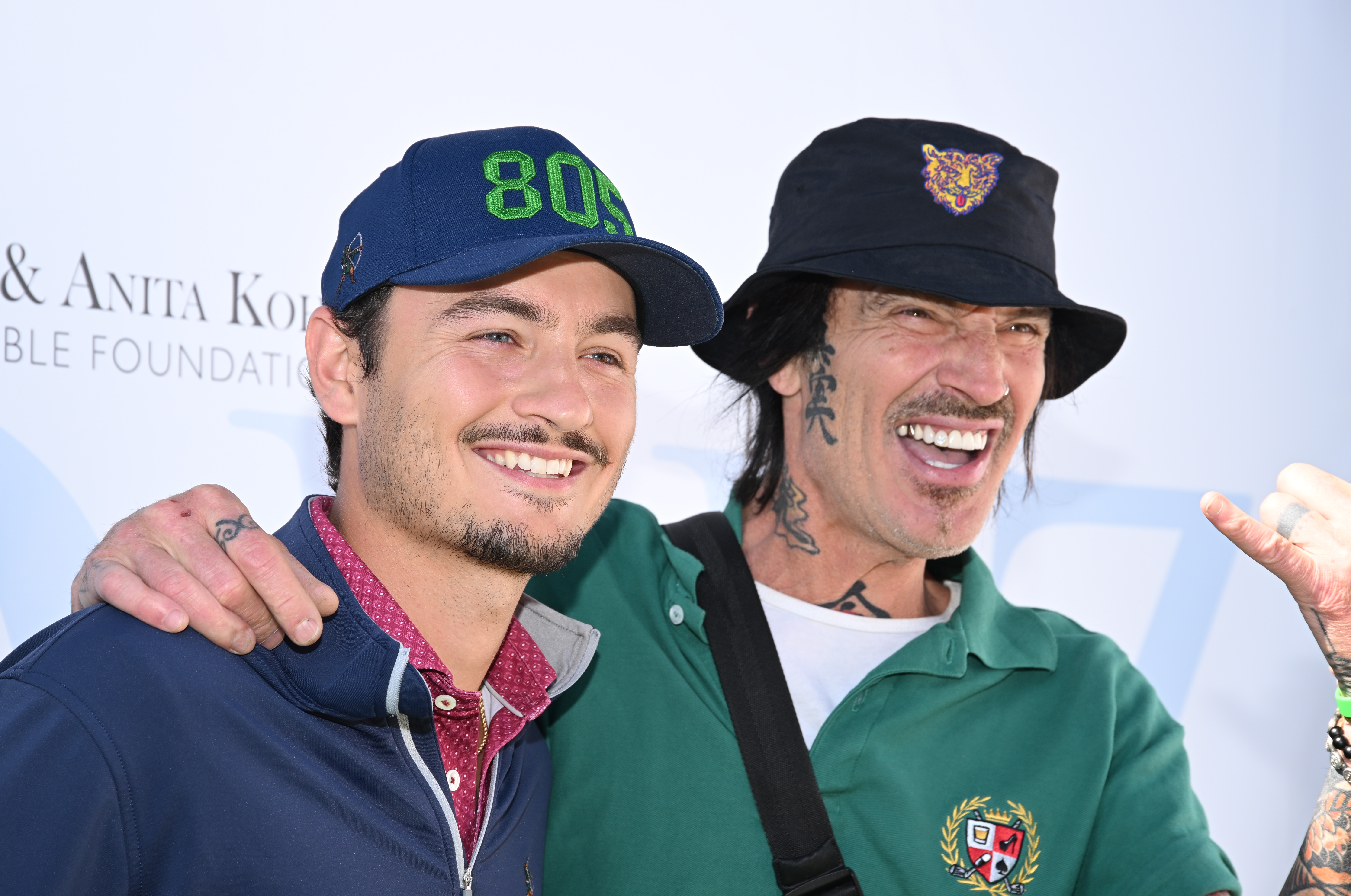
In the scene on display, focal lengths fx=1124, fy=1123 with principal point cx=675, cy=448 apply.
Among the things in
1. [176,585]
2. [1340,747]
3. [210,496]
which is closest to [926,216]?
[1340,747]

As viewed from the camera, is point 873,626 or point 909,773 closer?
point 909,773

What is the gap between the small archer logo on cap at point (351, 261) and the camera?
1612mm

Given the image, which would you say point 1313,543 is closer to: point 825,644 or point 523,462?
point 825,644

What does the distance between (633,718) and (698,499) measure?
1.14 meters

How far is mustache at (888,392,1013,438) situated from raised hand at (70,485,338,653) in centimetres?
121

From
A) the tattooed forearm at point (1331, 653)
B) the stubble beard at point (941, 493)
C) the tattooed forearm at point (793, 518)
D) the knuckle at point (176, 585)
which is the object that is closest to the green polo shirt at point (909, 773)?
the stubble beard at point (941, 493)

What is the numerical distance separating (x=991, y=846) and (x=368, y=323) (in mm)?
1299

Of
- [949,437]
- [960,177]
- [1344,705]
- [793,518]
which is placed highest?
[960,177]

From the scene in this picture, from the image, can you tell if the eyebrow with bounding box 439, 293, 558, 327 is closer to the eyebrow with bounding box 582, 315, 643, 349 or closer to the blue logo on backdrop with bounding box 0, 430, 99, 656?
the eyebrow with bounding box 582, 315, 643, 349

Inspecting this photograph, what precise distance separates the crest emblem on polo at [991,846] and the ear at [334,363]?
1.18 meters

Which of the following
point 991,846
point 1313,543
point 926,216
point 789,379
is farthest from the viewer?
point 789,379

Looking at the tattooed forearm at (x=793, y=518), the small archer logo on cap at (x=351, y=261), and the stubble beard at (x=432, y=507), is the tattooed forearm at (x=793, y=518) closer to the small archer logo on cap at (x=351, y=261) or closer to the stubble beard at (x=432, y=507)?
the stubble beard at (x=432, y=507)

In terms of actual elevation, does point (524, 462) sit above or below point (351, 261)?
below

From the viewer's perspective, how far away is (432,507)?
1521 mm
